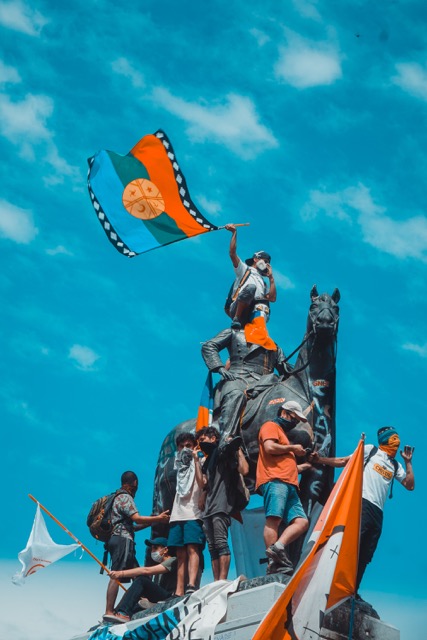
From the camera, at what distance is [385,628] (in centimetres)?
1611

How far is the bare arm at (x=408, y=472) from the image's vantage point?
16922 millimetres

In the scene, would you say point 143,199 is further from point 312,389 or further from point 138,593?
point 138,593

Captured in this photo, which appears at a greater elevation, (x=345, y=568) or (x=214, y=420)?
(x=214, y=420)

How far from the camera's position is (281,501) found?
53.6 ft

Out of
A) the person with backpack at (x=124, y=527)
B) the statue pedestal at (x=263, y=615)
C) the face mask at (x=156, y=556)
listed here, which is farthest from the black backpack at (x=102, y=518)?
the statue pedestal at (x=263, y=615)

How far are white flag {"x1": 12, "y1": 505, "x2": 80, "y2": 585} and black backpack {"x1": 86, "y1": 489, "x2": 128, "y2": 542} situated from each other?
359mm

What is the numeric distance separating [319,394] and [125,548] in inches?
147

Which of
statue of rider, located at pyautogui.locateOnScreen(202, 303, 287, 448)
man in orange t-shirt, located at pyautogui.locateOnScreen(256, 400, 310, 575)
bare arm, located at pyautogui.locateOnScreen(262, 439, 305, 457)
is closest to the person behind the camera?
man in orange t-shirt, located at pyautogui.locateOnScreen(256, 400, 310, 575)

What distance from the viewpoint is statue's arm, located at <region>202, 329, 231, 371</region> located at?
20891 mm

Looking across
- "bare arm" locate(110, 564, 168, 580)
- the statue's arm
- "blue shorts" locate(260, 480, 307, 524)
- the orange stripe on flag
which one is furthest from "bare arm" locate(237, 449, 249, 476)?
the orange stripe on flag

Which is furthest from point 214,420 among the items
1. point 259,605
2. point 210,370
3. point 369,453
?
point 259,605

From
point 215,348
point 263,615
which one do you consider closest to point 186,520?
point 263,615

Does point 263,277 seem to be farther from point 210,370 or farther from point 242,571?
point 242,571

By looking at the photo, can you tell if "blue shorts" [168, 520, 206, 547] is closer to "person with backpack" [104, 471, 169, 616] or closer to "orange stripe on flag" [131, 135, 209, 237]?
"person with backpack" [104, 471, 169, 616]
